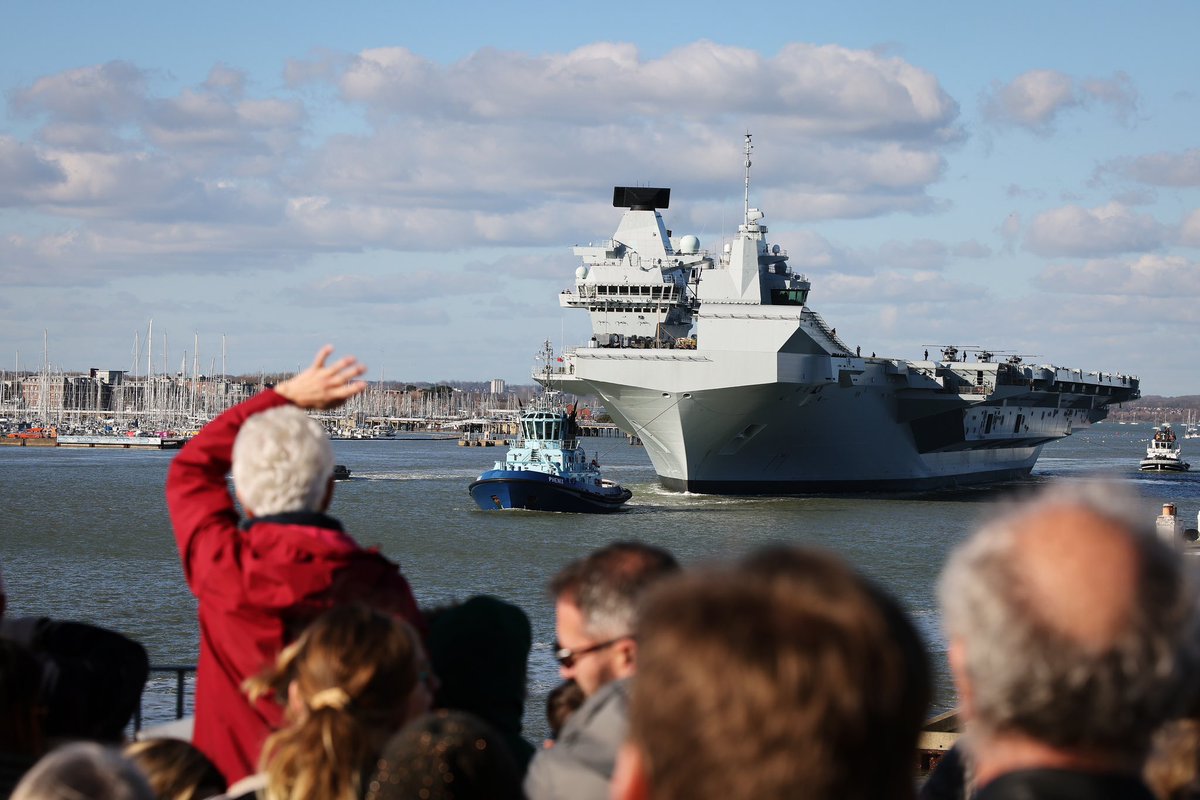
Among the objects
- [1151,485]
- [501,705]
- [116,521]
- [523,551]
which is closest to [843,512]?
[523,551]

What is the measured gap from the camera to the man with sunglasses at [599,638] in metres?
2.84

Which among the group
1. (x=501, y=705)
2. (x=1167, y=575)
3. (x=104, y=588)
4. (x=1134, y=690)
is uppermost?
(x=1167, y=575)

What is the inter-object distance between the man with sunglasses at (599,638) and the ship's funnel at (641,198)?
172 feet

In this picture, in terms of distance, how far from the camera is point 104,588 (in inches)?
985

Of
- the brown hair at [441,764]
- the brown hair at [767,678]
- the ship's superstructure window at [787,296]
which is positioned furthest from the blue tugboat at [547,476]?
the brown hair at [767,678]

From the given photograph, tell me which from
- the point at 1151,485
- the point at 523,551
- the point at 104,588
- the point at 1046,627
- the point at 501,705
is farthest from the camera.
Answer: the point at 1151,485

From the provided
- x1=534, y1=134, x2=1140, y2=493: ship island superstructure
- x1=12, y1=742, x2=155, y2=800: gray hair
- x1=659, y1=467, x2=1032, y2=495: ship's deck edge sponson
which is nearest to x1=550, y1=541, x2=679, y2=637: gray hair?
x1=12, y1=742, x2=155, y2=800: gray hair

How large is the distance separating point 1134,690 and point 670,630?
0.68m

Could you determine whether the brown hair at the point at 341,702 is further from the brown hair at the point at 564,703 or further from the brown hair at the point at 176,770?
the brown hair at the point at 564,703

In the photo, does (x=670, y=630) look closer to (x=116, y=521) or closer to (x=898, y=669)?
(x=898, y=669)

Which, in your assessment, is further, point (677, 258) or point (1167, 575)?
point (677, 258)

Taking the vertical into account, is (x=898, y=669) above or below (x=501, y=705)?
above

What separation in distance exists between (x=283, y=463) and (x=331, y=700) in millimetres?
867

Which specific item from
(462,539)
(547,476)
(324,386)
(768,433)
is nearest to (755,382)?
(768,433)
